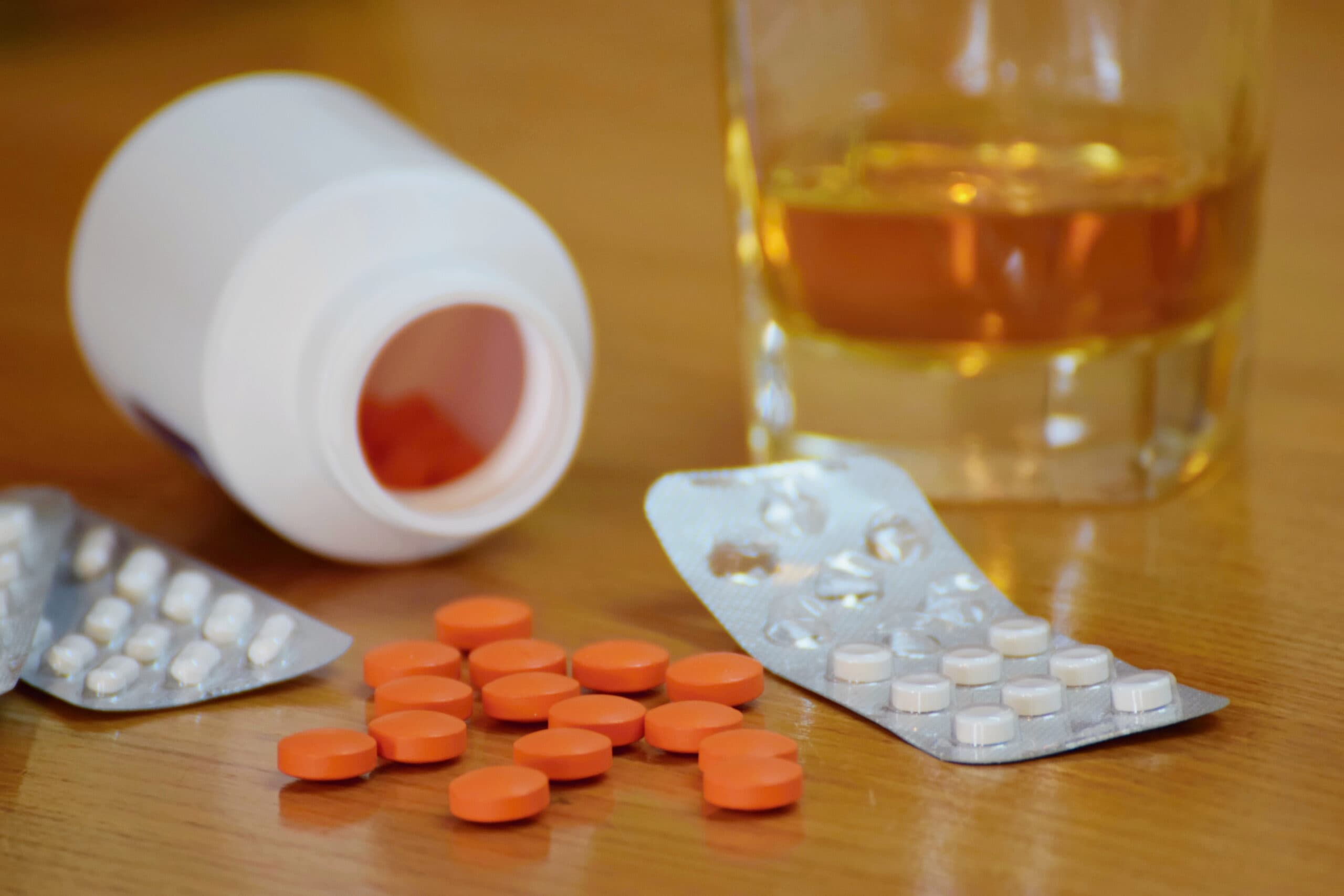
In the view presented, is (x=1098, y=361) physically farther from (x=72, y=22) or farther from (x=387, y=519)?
(x=72, y=22)

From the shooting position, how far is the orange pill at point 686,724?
49 cm

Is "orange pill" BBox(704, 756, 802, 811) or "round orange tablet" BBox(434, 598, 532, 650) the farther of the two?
"round orange tablet" BBox(434, 598, 532, 650)

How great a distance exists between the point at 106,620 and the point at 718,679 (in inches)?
8.8

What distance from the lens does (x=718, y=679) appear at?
52 cm

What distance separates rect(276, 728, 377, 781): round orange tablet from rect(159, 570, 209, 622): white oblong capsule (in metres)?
0.11

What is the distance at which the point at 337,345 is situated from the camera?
599 mm

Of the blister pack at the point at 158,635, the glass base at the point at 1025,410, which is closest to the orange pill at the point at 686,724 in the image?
the blister pack at the point at 158,635

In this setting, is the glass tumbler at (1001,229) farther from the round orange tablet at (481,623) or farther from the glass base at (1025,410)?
the round orange tablet at (481,623)

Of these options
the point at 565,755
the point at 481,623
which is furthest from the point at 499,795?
the point at 481,623

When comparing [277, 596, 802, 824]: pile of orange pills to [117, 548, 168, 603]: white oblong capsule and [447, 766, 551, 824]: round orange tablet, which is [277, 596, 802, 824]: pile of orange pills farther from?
[117, 548, 168, 603]: white oblong capsule

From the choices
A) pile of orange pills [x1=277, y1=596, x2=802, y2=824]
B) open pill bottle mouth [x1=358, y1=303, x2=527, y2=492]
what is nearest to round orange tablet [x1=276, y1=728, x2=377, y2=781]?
pile of orange pills [x1=277, y1=596, x2=802, y2=824]

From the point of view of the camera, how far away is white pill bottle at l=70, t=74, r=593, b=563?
1.98 ft

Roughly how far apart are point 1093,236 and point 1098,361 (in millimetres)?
54

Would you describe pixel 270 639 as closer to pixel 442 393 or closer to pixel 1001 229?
pixel 442 393
